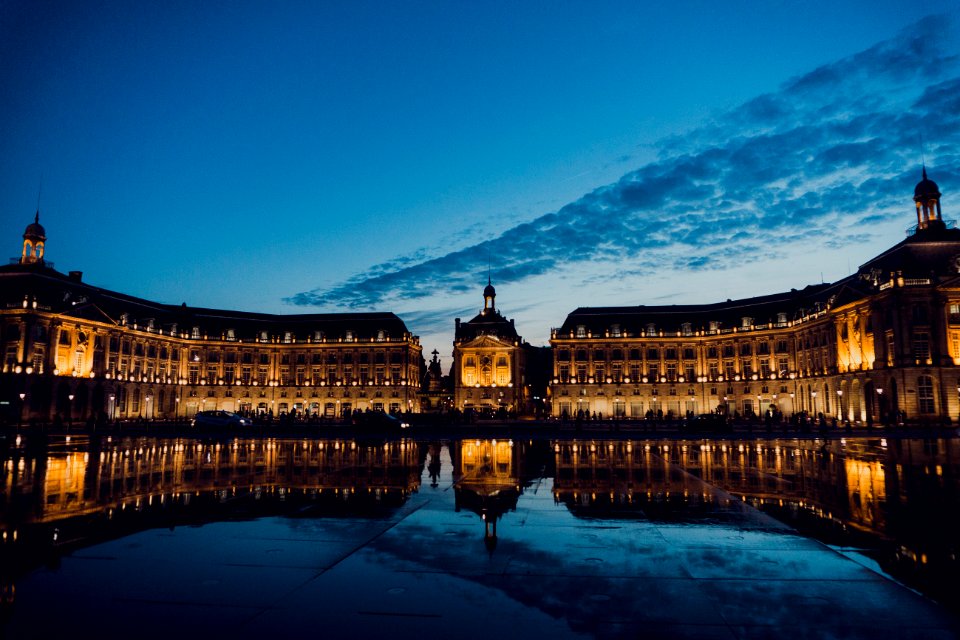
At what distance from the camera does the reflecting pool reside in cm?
611

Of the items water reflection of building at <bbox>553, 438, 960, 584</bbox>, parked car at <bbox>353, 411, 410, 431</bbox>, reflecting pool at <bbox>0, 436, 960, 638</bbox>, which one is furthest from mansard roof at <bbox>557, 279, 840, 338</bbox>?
reflecting pool at <bbox>0, 436, 960, 638</bbox>

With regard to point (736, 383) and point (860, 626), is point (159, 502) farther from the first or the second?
point (736, 383)

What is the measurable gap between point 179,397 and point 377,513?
328 ft

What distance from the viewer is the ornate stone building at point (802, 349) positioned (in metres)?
63.6

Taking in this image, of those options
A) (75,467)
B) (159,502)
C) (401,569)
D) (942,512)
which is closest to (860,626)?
(401,569)

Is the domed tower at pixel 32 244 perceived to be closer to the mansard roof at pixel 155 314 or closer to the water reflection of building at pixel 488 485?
the mansard roof at pixel 155 314

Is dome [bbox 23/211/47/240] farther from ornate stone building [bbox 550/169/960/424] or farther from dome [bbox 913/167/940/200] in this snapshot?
dome [bbox 913/167/940/200]

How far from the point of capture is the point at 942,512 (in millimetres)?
11773

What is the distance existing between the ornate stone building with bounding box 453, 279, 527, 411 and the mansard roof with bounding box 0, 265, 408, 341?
11.7 meters

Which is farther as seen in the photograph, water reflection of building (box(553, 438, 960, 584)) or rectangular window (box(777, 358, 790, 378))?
rectangular window (box(777, 358, 790, 378))

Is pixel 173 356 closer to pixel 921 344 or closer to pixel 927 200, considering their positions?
pixel 921 344

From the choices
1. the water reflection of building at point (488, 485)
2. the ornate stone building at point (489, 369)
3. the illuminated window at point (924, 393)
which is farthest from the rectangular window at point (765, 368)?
the water reflection of building at point (488, 485)

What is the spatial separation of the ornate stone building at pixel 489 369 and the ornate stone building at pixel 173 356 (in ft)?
30.1

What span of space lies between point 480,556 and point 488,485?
7.66 metres
